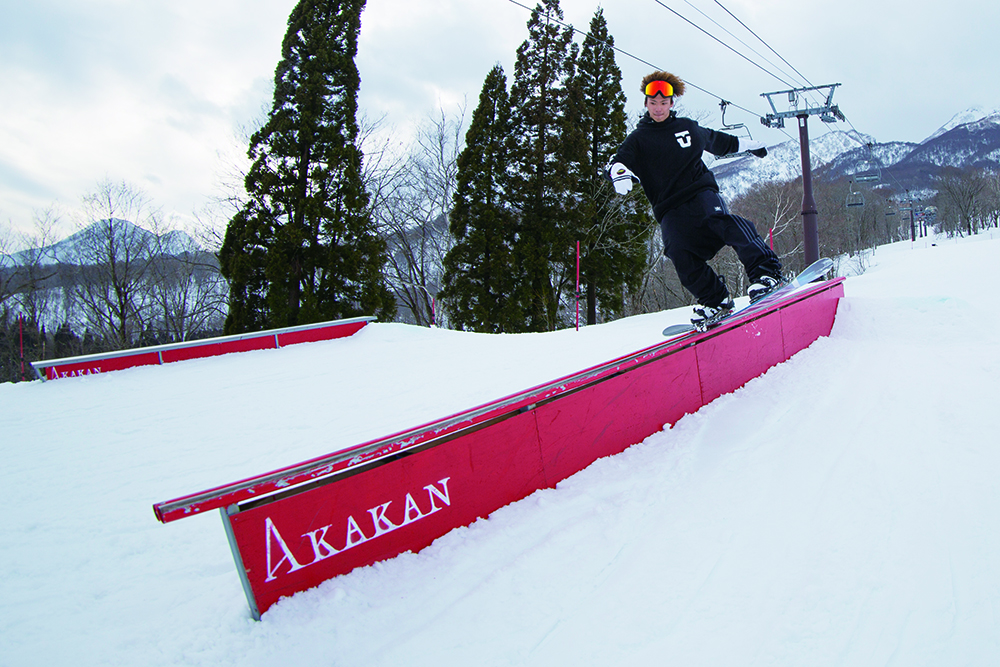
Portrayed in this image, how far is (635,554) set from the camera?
210cm

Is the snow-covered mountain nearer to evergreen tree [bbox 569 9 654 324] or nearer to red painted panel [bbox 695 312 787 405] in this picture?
evergreen tree [bbox 569 9 654 324]

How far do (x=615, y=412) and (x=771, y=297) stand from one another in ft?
8.00

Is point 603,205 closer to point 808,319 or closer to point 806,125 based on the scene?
point 806,125

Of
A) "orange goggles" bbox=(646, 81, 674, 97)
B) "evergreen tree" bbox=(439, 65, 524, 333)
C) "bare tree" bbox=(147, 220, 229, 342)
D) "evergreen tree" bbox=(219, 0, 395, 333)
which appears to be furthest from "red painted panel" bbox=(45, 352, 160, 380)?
"bare tree" bbox=(147, 220, 229, 342)

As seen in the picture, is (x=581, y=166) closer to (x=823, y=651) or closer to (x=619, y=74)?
(x=619, y=74)

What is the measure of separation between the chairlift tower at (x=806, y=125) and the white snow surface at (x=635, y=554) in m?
9.43

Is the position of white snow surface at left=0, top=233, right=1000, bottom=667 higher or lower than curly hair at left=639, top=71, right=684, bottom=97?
lower

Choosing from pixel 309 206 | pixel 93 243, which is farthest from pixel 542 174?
pixel 93 243

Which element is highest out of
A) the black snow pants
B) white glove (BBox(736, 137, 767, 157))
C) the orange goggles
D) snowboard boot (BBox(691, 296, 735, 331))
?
the orange goggles

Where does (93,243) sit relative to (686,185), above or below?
above

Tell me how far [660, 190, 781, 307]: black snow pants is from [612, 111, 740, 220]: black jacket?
100 mm

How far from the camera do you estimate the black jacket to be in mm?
3904

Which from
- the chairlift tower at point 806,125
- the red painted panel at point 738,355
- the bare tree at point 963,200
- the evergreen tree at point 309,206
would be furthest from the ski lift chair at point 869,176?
the bare tree at point 963,200

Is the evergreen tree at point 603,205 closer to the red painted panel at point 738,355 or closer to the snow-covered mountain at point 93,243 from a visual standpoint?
the red painted panel at point 738,355
